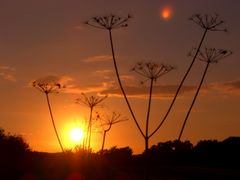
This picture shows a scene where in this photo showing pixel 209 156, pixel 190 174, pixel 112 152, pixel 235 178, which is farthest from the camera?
pixel 209 156

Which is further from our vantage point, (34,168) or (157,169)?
(157,169)

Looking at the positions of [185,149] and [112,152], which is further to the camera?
[185,149]

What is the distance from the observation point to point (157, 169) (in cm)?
4856

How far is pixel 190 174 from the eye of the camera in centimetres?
4634

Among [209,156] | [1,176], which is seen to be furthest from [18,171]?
[209,156]

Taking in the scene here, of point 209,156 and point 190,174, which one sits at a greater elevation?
point 209,156

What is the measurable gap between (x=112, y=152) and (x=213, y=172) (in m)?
13.7

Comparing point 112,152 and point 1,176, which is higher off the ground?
point 112,152

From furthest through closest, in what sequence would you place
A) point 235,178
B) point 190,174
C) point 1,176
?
point 190,174, point 235,178, point 1,176

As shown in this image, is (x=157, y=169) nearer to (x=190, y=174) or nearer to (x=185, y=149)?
(x=190, y=174)

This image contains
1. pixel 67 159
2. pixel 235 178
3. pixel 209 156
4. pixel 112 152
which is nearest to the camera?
pixel 67 159

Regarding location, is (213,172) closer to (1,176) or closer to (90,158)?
(90,158)

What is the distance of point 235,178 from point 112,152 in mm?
17112

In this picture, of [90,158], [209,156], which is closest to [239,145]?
[209,156]
